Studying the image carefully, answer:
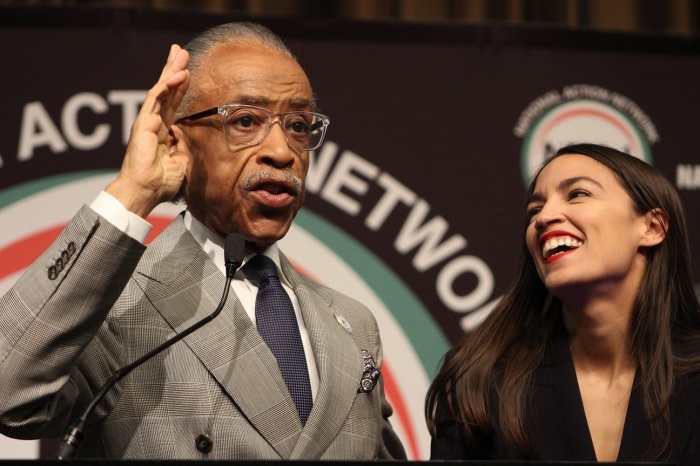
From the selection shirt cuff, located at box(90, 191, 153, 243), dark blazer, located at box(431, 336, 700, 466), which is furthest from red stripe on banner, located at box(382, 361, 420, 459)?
shirt cuff, located at box(90, 191, 153, 243)

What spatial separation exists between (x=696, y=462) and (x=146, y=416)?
3.63 feet

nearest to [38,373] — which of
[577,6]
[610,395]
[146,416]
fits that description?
[146,416]

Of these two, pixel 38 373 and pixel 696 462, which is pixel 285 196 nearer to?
pixel 38 373

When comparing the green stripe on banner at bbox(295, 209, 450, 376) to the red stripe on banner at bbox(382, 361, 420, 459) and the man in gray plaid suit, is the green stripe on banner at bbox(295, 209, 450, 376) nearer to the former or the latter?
the red stripe on banner at bbox(382, 361, 420, 459)

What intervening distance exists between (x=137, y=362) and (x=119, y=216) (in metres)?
0.26

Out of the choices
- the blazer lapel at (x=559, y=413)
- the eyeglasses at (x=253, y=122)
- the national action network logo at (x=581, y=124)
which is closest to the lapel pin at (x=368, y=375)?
the blazer lapel at (x=559, y=413)

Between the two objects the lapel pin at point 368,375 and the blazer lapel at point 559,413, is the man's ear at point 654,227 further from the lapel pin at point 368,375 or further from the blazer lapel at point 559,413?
the lapel pin at point 368,375

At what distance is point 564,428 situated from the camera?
2312 millimetres

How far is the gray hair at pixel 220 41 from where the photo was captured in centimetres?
240

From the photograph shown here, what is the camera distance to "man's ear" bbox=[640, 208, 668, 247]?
2.44m

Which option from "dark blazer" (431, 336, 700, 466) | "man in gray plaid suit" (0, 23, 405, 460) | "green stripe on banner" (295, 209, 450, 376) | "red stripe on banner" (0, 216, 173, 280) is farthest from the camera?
"green stripe on banner" (295, 209, 450, 376)

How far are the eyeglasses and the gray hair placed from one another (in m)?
0.05

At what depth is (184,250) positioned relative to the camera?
228 centimetres

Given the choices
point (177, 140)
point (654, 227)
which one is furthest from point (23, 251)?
point (654, 227)
